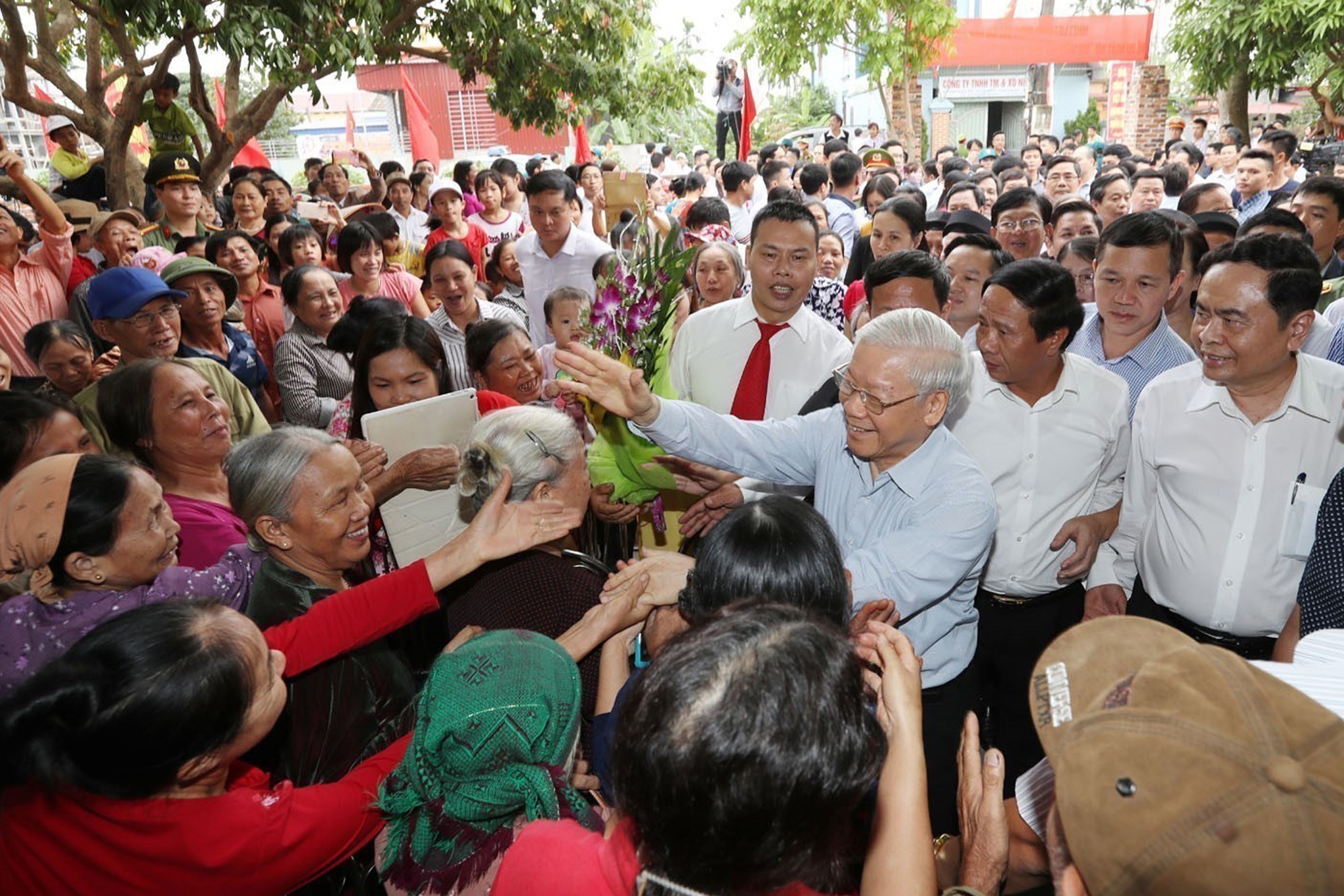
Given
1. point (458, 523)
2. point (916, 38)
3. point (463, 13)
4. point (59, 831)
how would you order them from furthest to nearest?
point (916, 38) < point (463, 13) < point (458, 523) < point (59, 831)

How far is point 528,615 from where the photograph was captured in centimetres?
216

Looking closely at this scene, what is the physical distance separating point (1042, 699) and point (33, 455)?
283cm

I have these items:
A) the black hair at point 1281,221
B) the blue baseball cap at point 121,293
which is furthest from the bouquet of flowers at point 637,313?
the black hair at point 1281,221

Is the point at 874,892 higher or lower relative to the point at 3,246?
lower

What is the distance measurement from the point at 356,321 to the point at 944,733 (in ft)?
9.81

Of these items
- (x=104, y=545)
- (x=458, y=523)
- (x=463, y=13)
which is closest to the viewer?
(x=104, y=545)

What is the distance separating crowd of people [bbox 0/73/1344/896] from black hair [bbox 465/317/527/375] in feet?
0.13

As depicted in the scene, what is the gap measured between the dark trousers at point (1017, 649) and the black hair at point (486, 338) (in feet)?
7.36

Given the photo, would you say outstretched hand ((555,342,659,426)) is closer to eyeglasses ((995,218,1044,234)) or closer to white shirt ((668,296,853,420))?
white shirt ((668,296,853,420))

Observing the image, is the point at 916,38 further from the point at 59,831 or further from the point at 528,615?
the point at 59,831

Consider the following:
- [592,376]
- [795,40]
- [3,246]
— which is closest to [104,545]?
[592,376]

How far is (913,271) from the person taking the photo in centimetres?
349

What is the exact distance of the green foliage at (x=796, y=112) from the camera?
33.4 m

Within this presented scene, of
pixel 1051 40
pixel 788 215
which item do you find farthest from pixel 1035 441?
pixel 1051 40
